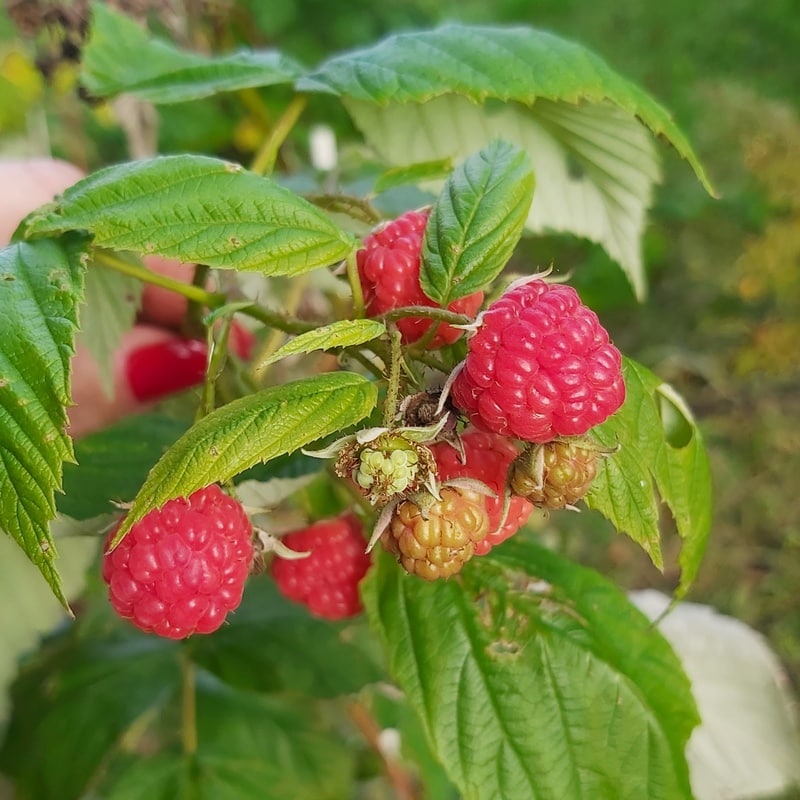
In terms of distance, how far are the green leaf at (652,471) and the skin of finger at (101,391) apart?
0.59m

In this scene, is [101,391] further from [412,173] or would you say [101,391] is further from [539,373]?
[539,373]

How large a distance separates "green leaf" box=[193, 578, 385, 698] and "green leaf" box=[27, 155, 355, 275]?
504 mm

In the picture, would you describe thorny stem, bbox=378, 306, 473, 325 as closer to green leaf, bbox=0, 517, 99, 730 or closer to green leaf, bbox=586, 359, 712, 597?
green leaf, bbox=586, 359, 712, 597

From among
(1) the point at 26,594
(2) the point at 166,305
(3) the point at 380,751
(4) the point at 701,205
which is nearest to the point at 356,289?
(1) the point at 26,594

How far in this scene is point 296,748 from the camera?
890 millimetres

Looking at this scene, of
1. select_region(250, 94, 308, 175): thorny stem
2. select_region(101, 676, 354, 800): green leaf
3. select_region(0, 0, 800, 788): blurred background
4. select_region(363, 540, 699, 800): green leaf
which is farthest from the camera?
select_region(0, 0, 800, 788): blurred background

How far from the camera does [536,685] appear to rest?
20.6 inches

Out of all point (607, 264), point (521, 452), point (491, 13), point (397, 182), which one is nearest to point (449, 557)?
point (521, 452)

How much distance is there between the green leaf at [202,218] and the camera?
0.42 m

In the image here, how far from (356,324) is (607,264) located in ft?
4.57

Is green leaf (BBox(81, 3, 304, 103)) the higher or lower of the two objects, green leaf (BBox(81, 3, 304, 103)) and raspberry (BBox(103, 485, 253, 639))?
the higher

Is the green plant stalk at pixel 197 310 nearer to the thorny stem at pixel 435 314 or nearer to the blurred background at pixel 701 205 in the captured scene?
the thorny stem at pixel 435 314

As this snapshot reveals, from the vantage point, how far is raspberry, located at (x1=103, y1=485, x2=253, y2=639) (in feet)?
1.42

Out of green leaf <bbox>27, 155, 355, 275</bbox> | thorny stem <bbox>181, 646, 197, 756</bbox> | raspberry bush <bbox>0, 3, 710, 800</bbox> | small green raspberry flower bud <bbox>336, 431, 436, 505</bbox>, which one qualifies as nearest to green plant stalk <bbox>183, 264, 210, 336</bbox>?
raspberry bush <bbox>0, 3, 710, 800</bbox>
